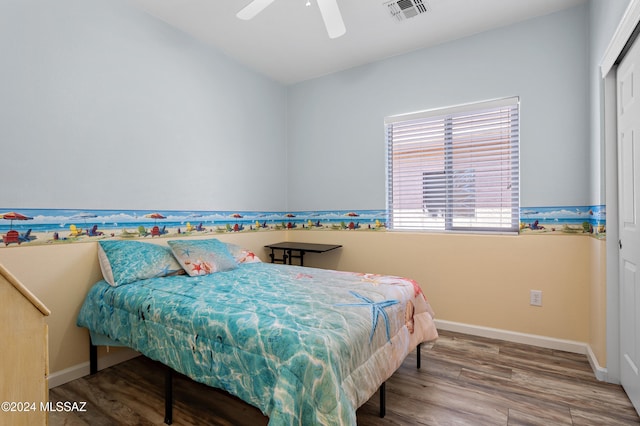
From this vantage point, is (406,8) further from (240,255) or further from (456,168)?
(240,255)

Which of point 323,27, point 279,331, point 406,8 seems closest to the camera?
point 279,331

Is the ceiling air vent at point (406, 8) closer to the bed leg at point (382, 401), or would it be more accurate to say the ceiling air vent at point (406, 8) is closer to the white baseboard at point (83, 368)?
the bed leg at point (382, 401)

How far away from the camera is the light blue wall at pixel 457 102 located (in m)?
2.57

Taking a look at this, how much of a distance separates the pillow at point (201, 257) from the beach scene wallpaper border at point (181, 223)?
30cm

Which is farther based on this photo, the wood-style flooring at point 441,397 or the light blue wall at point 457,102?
the light blue wall at point 457,102

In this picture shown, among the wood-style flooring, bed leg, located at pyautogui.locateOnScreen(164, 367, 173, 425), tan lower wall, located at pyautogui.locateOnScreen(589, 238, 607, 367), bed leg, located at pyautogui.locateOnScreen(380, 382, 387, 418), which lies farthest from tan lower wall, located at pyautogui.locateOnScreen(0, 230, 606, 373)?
bed leg, located at pyautogui.locateOnScreen(380, 382, 387, 418)

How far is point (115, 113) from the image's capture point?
7.96 feet

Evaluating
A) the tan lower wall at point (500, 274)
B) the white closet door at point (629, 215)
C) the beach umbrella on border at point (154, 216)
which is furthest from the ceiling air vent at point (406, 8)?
the beach umbrella on border at point (154, 216)

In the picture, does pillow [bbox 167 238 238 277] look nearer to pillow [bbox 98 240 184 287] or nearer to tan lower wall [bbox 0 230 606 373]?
pillow [bbox 98 240 184 287]

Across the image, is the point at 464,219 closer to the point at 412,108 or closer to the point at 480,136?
the point at 480,136

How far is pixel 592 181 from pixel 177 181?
3394 mm

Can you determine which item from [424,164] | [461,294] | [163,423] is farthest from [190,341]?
[424,164]

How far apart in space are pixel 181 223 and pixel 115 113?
1.02 metres

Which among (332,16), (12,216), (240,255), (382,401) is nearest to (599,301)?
(382,401)
